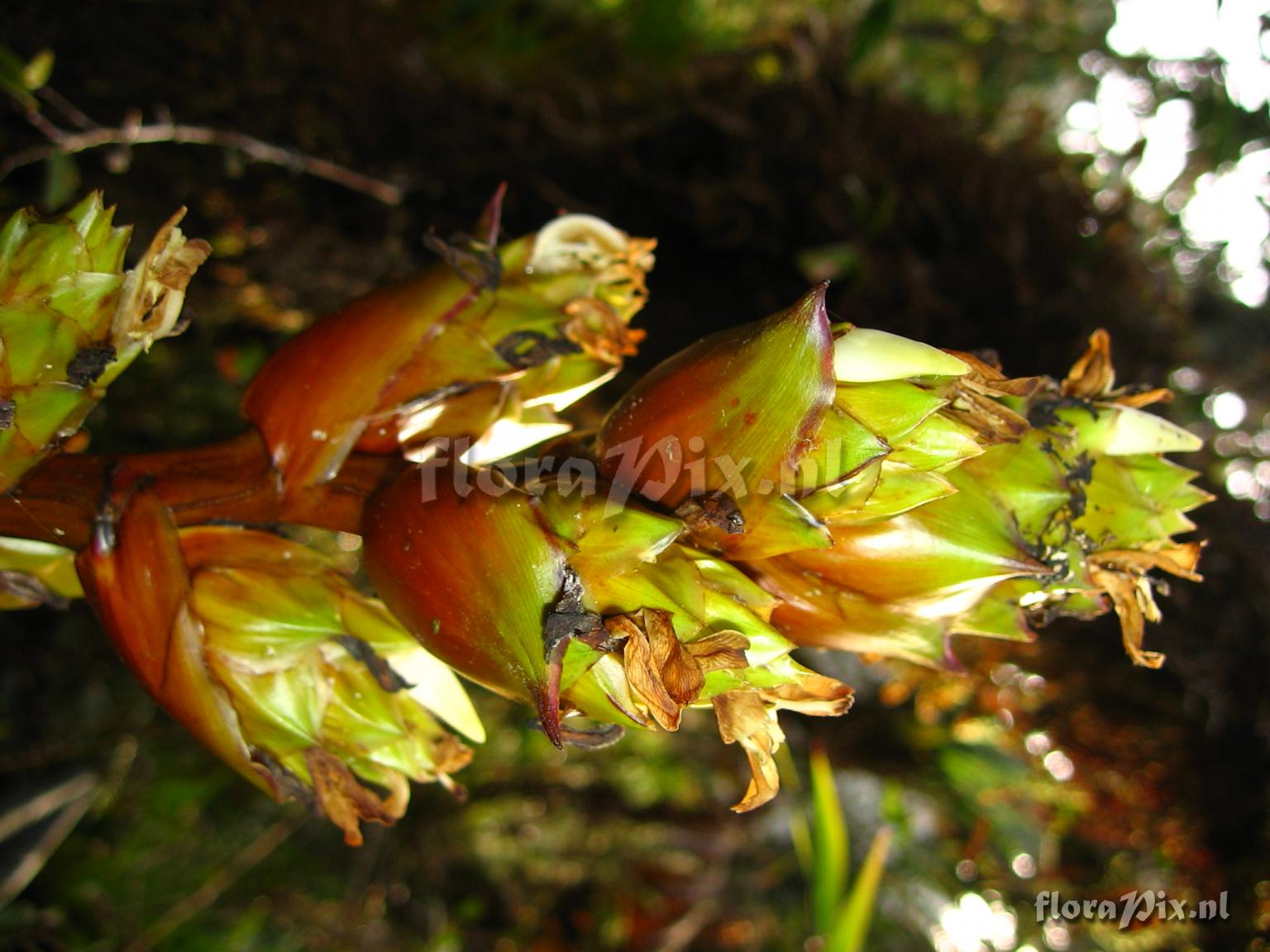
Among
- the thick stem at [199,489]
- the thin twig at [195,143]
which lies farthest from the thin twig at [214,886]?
the thick stem at [199,489]

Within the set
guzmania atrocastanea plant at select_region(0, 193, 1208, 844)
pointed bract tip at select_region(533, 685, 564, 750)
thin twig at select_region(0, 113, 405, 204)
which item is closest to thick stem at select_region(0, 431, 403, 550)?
guzmania atrocastanea plant at select_region(0, 193, 1208, 844)

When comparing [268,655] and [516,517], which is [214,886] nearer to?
[268,655]

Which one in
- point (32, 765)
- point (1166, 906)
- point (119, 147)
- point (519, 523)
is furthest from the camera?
point (32, 765)

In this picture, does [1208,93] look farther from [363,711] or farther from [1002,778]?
[363,711]

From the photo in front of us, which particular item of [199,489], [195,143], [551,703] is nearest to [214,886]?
[195,143]

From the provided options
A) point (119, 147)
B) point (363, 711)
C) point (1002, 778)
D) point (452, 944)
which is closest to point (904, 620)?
point (363, 711)
